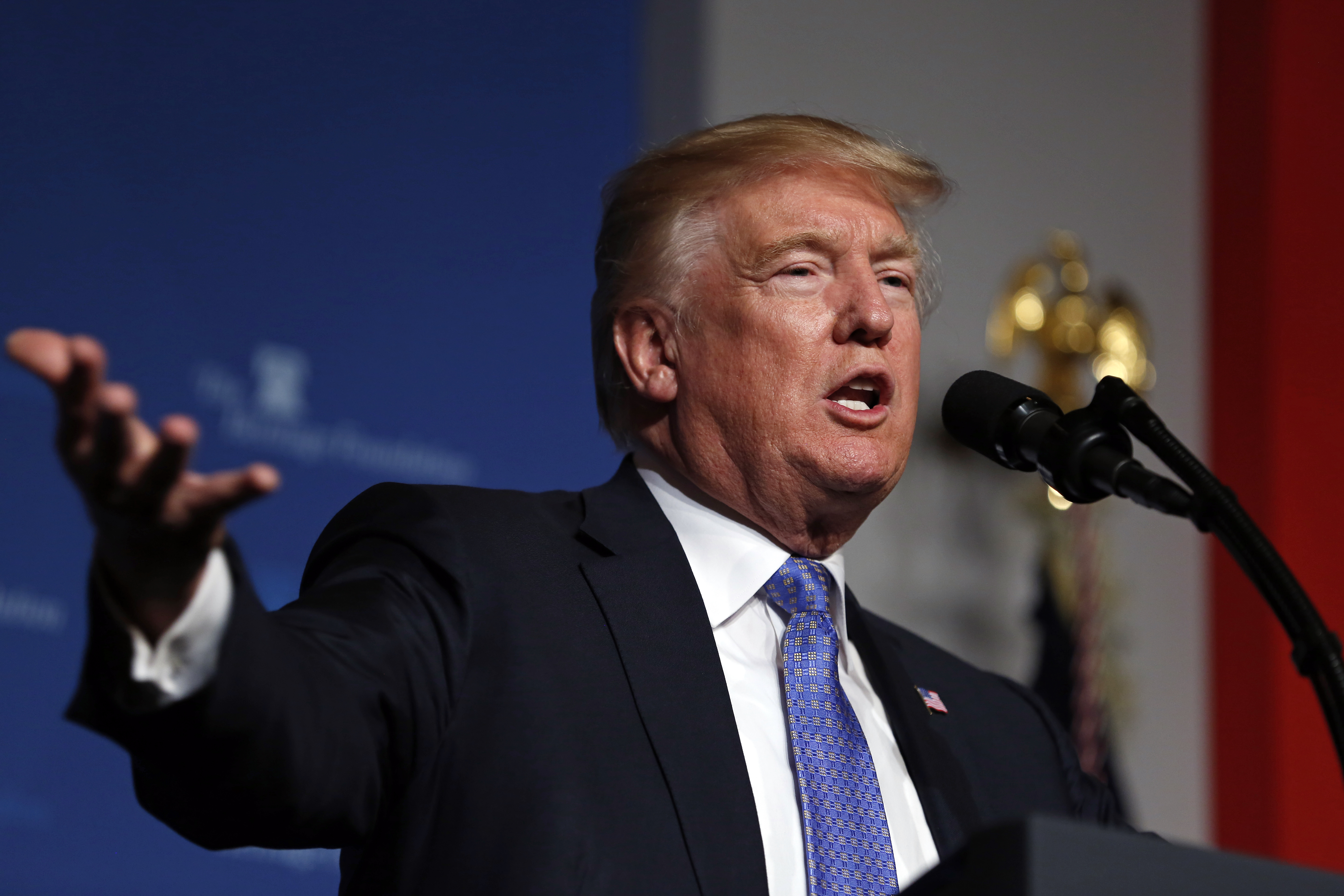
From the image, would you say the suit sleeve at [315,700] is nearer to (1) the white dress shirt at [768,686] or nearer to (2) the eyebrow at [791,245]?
(1) the white dress shirt at [768,686]

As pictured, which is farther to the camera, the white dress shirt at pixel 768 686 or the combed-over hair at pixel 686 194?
the combed-over hair at pixel 686 194

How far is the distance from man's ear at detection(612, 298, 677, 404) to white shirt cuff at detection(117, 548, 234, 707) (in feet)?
3.20

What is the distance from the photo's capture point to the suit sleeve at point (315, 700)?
0.89 metres

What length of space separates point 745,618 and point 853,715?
0.54 feet

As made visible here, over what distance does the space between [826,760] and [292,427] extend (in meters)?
1.22

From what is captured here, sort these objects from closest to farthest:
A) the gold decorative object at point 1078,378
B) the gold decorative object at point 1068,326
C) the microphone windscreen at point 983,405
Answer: the microphone windscreen at point 983,405
the gold decorative object at point 1078,378
the gold decorative object at point 1068,326

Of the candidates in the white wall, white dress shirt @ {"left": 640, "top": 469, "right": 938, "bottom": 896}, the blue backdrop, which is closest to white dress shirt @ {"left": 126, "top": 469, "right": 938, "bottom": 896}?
white dress shirt @ {"left": 640, "top": 469, "right": 938, "bottom": 896}

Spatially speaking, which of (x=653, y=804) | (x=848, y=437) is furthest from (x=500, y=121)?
(x=653, y=804)

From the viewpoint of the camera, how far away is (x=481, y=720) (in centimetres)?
133

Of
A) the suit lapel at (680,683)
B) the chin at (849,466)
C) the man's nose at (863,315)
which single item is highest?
the man's nose at (863,315)

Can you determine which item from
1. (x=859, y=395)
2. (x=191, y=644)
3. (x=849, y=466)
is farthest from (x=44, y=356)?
(x=859, y=395)

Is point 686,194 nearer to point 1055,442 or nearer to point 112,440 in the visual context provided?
point 1055,442

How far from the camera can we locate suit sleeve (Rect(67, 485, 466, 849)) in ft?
2.93

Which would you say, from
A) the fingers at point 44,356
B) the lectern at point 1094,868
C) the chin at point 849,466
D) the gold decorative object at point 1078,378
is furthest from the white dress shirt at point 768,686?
the gold decorative object at point 1078,378
